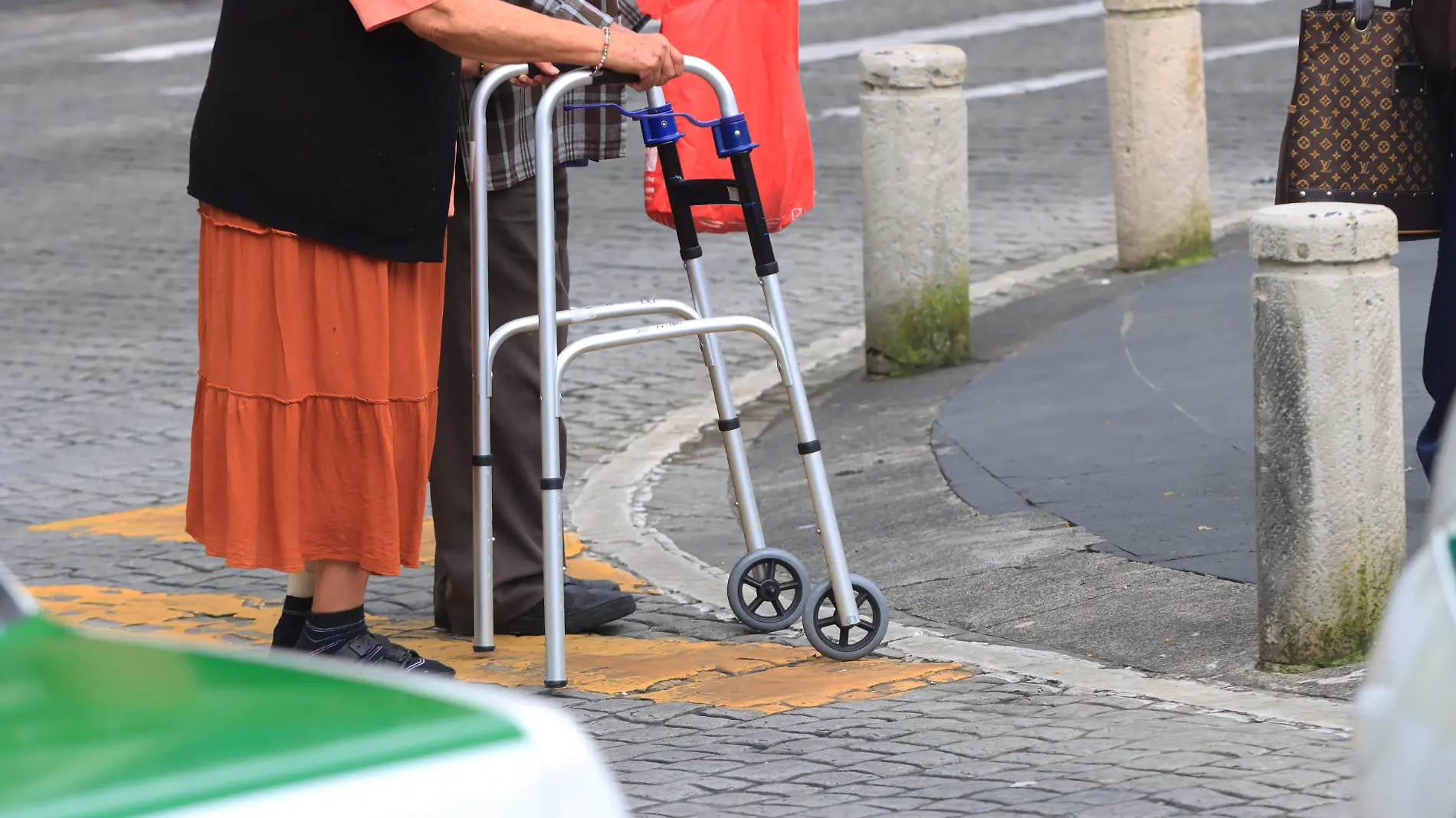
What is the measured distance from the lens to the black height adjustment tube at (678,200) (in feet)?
16.0

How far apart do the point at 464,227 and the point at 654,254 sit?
17.9 ft

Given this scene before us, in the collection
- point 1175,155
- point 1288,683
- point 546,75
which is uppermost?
point 546,75

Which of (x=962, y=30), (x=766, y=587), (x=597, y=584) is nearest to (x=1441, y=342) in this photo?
(x=766, y=587)

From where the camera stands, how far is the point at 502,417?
17.1ft

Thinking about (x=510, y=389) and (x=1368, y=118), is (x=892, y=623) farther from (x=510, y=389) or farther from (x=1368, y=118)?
(x=1368, y=118)

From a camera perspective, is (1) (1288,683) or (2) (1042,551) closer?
(1) (1288,683)

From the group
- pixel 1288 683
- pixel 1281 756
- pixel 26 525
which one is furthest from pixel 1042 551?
pixel 26 525

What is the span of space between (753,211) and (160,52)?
14.7 metres

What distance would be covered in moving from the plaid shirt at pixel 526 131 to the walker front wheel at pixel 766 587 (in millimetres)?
1056

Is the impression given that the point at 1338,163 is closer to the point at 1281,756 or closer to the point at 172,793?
the point at 1281,756

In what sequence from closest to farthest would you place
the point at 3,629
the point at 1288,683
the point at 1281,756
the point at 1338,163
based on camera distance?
the point at 3,629 < the point at 1281,756 < the point at 1288,683 < the point at 1338,163

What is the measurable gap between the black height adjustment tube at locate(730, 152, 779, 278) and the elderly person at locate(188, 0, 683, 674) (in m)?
0.29

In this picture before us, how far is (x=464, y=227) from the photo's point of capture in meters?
5.17

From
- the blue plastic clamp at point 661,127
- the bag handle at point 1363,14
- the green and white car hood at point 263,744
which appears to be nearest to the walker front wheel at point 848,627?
the blue plastic clamp at point 661,127
